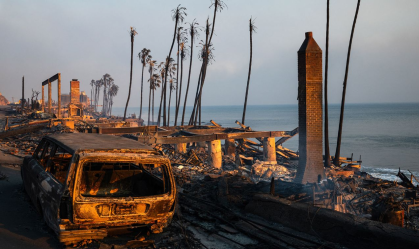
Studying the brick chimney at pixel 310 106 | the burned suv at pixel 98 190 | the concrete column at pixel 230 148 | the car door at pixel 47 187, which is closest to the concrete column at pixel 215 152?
the concrete column at pixel 230 148

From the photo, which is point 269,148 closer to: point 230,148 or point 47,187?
point 230,148

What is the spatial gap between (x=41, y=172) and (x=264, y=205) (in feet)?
15.1

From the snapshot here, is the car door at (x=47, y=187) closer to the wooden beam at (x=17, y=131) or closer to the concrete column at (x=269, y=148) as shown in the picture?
the wooden beam at (x=17, y=131)

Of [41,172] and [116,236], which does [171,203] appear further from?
[41,172]

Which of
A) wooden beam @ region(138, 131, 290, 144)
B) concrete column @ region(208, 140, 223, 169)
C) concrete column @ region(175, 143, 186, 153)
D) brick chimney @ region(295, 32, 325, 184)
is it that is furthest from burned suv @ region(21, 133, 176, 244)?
concrete column @ region(175, 143, 186, 153)

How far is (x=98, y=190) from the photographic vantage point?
645 cm

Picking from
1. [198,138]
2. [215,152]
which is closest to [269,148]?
[215,152]

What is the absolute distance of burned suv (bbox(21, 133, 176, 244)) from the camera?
4.89 m

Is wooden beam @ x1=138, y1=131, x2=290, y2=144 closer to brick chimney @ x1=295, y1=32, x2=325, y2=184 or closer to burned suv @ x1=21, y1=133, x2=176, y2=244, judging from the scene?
brick chimney @ x1=295, y1=32, x2=325, y2=184

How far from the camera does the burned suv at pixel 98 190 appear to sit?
4.89m

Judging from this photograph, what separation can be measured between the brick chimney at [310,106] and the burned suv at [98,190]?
337 inches

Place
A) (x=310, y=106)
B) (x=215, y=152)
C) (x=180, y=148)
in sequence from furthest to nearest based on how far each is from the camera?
(x=180, y=148), (x=215, y=152), (x=310, y=106)

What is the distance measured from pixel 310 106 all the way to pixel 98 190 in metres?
9.61

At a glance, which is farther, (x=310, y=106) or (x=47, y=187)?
(x=310, y=106)
